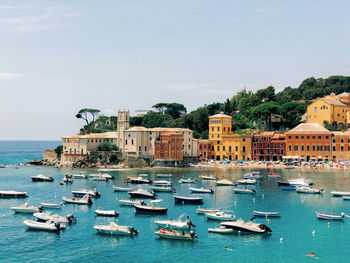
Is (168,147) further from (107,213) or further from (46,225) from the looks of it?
(46,225)

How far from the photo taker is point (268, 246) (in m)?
42.2

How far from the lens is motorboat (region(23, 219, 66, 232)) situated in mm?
46906

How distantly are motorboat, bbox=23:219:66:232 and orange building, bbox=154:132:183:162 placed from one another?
2684 inches

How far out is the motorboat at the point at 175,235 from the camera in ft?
144

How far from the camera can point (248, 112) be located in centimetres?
14525

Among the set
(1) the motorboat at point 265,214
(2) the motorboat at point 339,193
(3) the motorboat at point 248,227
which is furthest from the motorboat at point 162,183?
(3) the motorboat at point 248,227

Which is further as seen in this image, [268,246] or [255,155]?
[255,155]

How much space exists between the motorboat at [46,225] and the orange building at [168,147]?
224 feet

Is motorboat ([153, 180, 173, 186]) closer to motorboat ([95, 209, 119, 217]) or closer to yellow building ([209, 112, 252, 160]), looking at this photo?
motorboat ([95, 209, 119, 217])

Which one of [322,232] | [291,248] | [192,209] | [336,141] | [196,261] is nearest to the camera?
[196,261]

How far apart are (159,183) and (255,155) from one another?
164ft

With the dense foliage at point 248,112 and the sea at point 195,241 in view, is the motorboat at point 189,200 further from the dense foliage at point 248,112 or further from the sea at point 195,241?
the dense foliage at point 248,112

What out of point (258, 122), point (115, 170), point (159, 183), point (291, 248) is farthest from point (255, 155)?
point (291, 248)

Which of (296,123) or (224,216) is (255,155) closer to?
(296,123)
